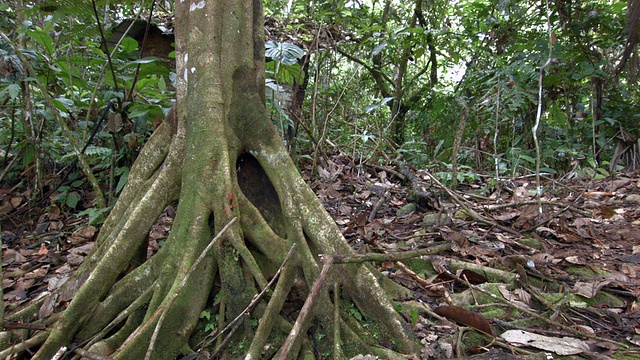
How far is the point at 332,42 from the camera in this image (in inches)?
250

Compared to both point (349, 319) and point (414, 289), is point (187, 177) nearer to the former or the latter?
point (349, 319)

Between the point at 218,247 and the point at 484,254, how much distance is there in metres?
2.08

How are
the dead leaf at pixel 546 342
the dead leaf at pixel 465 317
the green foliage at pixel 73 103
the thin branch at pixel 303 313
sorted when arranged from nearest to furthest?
the thin branch at pixel 303 313 < the dead leaf at pixel 546 342 < the dead leaf at pixel 465 317 < the green foliage at pixel 73 103

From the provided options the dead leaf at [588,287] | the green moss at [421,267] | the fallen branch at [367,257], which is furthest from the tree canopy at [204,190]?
the dead leaf at [588,287]

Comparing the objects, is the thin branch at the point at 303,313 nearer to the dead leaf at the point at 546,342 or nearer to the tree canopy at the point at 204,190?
the tree canopy at the point at 204,190

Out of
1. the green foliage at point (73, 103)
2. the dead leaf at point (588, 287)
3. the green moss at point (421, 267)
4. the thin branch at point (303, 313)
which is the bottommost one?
the green moss at point (421, 267)

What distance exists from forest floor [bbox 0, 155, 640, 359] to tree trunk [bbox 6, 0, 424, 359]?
43 centimetres

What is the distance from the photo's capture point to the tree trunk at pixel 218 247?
2324 mm

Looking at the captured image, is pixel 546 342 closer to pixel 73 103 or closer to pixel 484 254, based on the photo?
pixel 484 254

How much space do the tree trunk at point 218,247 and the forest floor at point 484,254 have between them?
0.43 meters

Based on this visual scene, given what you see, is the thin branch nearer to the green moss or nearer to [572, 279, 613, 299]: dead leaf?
the green moss

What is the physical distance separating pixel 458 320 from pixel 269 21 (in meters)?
5.61

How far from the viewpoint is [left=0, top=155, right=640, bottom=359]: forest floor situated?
2.28 metres

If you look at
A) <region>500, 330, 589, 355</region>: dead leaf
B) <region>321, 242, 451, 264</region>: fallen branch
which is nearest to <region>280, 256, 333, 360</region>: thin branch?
<region>321, 242, 451, 264</region>: fallen branch
